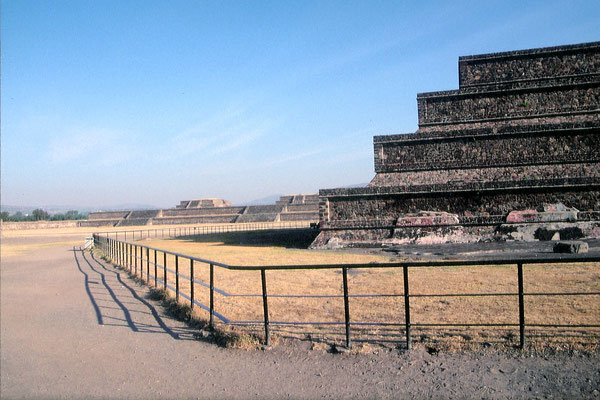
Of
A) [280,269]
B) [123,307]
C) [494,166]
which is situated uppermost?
[494,166]

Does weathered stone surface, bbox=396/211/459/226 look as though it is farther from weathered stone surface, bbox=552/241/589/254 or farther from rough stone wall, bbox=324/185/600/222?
weathered stone surface, bbox=552/241/589/254

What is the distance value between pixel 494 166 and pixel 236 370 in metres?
14.0

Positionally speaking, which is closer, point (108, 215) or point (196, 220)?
point (196, 220)

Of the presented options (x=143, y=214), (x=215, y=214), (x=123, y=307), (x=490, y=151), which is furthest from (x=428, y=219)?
(x=143, y=214)

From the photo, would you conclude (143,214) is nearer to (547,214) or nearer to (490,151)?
(490,151)

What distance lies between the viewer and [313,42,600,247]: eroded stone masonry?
13.9 metres

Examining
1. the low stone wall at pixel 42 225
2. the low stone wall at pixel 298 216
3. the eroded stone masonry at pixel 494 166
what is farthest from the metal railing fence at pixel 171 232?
the low stone wall at pixel 42 225

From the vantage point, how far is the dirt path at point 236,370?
398 cm

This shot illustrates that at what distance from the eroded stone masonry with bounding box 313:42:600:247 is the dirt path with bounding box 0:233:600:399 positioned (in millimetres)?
9939

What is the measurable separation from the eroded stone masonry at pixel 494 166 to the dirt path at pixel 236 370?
391 inches

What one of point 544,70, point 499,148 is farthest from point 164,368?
point 544,70

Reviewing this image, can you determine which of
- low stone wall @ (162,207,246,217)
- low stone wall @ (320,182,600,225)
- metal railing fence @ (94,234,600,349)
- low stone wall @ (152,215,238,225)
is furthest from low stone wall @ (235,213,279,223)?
low stone wall @ (320,182,600,225)

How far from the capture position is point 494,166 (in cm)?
1606

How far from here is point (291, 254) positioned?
14766 millimetres
